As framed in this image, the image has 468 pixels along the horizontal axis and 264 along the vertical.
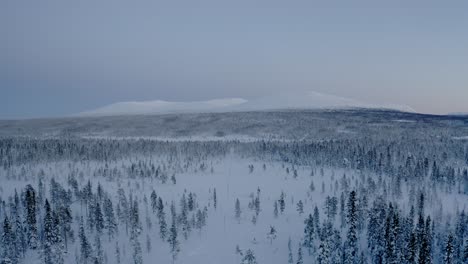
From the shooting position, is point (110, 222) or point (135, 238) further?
point (110, 222)

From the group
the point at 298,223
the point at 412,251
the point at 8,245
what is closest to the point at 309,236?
the point at 298,223

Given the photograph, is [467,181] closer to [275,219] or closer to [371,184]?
[371,184]

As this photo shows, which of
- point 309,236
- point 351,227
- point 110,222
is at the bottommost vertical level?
point 309,236

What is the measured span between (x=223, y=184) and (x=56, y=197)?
3122 inches

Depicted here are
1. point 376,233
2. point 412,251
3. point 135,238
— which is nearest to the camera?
point 412,251

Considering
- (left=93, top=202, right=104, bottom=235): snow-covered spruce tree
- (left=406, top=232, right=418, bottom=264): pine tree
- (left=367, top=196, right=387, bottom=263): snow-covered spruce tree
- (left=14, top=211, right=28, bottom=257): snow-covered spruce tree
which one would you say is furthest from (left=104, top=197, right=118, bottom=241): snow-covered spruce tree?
(left=406, top=232, right=418, bottom=264): pine tree

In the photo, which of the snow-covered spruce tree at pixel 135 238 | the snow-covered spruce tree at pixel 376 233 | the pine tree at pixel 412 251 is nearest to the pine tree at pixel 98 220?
the snow-covered spruce tree at pixel 135 238

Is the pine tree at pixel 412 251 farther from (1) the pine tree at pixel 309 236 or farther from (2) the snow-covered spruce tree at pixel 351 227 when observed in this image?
(1) the pine tree at pixel 309 236

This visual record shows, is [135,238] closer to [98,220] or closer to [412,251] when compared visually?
[98,220]

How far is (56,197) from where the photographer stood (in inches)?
5064

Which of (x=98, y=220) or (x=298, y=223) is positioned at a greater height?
(x=98, y=220)

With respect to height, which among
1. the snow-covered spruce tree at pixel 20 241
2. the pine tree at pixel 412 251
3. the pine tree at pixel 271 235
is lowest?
the pine tree at pixel 271 235

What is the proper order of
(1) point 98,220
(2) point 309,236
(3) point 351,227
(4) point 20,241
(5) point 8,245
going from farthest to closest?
(1) point 98,220
(2) point 309,236
(4) point 20,241
(5) point 8,245
(3) point 351,227

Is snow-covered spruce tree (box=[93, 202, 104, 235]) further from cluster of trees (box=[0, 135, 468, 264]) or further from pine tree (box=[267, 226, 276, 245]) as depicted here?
pine tree (box=[267, 226, 276, 245])
